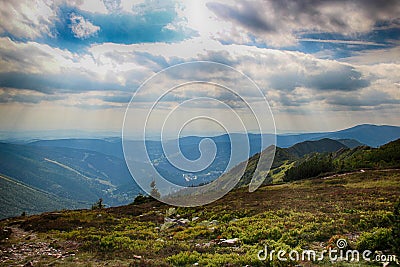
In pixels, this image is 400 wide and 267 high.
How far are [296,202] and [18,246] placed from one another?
935 inches

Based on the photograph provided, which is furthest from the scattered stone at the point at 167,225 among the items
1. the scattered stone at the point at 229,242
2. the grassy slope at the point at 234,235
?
the scattered stone at the point at 229,242

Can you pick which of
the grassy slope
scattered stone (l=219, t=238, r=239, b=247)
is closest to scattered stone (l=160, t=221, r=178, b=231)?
the grassy slope

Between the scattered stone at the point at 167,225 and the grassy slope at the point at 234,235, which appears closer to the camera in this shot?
the grassy slope at the point at 234,235

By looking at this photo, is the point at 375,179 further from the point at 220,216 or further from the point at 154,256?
the point at 154,256

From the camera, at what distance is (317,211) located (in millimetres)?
24594

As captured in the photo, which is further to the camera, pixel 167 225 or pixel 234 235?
pixel 167 225

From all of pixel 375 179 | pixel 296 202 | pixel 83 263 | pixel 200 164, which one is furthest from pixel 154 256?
pixel 375 179

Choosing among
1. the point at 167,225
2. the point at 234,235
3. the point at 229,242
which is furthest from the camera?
the point at 167,225

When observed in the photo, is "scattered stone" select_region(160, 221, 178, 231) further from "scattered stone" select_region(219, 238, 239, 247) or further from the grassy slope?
"scattered stone" select_region(219, 238, 239, 247)

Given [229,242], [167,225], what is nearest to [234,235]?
[229,242]

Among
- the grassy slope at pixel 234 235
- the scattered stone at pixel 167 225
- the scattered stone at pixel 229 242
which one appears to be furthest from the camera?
the scattered stone at pixel 167 225

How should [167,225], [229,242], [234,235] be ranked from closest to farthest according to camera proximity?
[229,242] < [234,235] < [167,225]

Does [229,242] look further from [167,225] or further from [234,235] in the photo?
[167,225]

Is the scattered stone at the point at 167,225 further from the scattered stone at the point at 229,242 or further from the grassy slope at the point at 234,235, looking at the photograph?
the scattered stone at the point at 229,242
